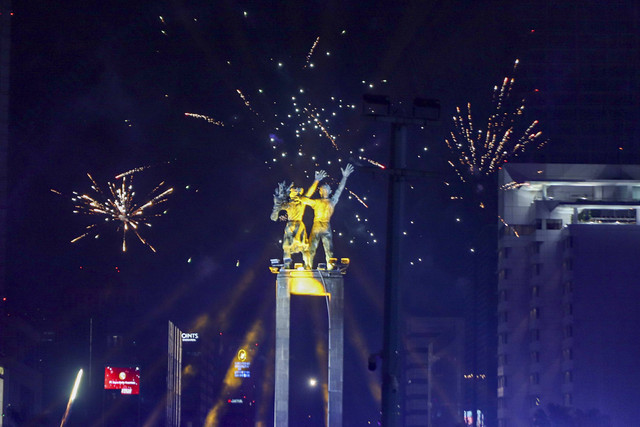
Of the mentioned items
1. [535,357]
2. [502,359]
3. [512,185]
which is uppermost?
[512,185]

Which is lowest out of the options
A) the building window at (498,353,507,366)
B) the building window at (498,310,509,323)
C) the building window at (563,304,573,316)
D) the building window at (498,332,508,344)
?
the building window at (498,353,507,366)

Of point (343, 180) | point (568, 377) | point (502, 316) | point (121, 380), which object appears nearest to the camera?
point (343, 180)

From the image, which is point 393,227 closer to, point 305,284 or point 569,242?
point 305,284

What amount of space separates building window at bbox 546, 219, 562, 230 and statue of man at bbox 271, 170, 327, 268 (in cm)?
5220

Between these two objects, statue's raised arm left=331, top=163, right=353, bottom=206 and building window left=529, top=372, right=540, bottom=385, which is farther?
building window left=529, top=372, right=540, bottom=385

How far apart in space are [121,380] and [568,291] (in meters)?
63.0

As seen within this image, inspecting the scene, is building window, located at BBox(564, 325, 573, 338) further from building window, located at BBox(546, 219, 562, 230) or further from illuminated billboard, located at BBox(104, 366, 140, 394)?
illuminated billboard, located at BBox(104, 366, 140, 394)

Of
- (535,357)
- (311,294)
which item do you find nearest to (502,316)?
(535,357)

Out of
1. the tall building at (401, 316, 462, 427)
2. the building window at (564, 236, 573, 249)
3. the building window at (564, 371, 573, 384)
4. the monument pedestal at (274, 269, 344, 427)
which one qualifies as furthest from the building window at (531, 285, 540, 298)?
the tall building at (401, 316, 462, 427)

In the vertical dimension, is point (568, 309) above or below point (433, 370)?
above

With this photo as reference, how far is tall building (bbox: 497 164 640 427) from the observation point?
292 feet

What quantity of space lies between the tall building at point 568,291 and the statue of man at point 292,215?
46.3 meters

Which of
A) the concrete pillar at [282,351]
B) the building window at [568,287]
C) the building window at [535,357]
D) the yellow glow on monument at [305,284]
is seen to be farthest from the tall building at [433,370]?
the concrete pillar at [282,351]

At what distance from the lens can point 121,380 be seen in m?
130
